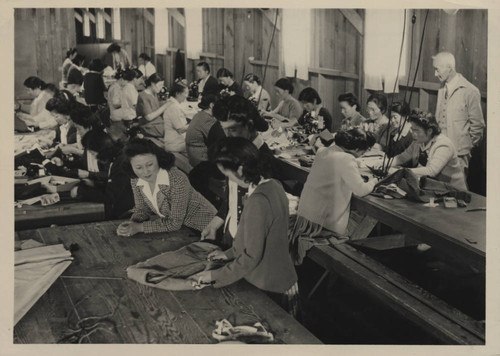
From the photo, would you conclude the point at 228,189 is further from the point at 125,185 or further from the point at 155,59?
the point at 155,59

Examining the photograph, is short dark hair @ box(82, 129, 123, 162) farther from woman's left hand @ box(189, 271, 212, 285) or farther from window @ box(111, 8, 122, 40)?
woman's left hand @ box(189, 271, 212, 285)

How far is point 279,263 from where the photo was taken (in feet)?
9.52

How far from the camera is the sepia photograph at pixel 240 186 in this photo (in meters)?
2.66

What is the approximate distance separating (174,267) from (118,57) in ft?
5.97

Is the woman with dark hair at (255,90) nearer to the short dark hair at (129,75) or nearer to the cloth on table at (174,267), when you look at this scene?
the short dark hair at (129,75)

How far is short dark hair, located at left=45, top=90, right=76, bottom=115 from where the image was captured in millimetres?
3707

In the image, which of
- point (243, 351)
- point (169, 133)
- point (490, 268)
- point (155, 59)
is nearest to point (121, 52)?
point (155, 59)

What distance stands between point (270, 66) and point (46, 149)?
1603 mm

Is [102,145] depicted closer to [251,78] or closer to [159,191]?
[159,191]

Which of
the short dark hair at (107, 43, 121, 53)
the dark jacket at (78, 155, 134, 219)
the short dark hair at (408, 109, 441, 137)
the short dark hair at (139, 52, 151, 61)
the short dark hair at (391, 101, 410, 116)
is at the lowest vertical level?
the dark jacket at (78, 155, 134, 219)

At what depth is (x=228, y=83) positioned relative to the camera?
13.4 ft

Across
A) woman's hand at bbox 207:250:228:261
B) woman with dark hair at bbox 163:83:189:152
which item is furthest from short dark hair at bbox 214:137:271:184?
woman with dark hair at bbox 163:83:189:152

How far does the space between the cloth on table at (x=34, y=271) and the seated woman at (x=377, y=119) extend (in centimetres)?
253

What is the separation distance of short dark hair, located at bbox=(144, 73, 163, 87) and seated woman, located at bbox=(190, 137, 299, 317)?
1366 mm
